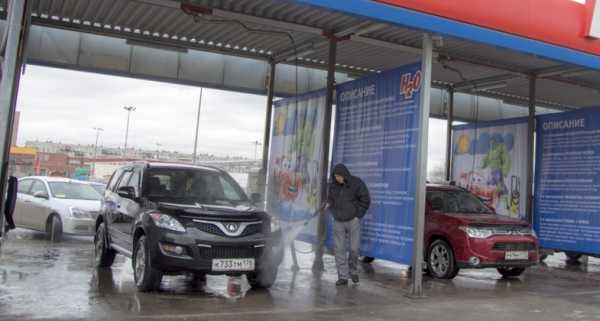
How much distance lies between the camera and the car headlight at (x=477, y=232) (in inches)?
381

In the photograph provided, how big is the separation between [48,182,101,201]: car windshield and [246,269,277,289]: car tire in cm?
671

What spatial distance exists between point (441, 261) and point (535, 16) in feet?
14.0

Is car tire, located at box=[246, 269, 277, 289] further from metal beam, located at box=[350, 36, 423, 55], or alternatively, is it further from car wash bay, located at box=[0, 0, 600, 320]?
metal beam, located at box=[350, 36, 423, 55]

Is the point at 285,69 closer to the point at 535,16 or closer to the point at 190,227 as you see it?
the point at 535,16

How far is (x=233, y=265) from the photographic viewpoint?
7.45 meters

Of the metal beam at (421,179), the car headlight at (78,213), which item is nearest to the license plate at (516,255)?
the metal beam at (421,179)

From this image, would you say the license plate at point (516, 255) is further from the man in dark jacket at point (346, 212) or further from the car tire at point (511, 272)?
the man in dark jacket at point (346, 212)

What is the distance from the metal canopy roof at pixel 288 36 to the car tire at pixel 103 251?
4.01 metres

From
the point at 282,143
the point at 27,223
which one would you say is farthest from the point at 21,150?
the point at 282,143

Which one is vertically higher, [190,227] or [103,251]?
[190,227]

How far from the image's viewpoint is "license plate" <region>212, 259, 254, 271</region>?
734 centimetres

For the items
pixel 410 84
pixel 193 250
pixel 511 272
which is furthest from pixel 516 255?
pixel 193 250

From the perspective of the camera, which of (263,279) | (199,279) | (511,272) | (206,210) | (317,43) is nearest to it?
(206,210)

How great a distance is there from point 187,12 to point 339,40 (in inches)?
116
